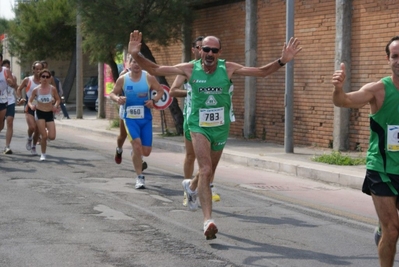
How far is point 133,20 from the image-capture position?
21.1 meters

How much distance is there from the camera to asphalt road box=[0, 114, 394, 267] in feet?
24.0

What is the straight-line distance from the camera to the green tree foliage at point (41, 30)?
42.7 metres

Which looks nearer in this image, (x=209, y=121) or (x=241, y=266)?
(x=241, y=266)

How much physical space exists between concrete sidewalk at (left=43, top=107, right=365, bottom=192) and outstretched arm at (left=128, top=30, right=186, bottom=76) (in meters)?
4.88

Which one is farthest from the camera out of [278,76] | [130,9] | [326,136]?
[130,9]

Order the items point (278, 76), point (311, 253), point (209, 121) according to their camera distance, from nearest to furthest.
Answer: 1. point (311, 253)
2. point (209, 121)
3. point (278, 76)

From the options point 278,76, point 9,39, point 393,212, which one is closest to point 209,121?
point 393,212

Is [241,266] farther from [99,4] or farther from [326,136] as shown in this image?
[99,4]

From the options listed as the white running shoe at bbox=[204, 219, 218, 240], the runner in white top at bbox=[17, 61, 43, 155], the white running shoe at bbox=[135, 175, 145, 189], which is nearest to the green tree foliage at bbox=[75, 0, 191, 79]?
the runner in white top at bbox=[17, 61, 43, 155]

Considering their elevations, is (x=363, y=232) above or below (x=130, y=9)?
below

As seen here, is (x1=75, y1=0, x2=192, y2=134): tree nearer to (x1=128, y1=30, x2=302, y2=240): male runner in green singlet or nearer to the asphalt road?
the asphalt road

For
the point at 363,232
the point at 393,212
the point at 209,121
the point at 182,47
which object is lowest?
the point at 363,232

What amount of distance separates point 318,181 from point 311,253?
19.1 ft

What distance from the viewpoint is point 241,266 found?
6.97 m
